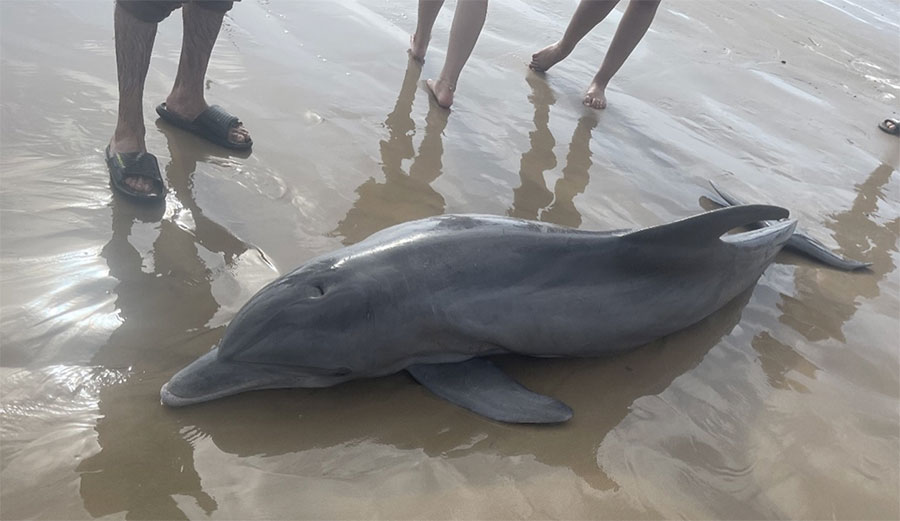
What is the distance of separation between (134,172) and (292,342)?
170 cm

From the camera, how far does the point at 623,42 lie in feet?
22.5

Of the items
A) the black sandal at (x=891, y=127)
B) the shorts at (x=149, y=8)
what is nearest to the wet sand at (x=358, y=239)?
→ the black sandal at (x=891, y=127)

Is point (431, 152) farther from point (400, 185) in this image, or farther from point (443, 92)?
point (443, 92)

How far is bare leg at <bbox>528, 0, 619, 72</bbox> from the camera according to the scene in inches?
279

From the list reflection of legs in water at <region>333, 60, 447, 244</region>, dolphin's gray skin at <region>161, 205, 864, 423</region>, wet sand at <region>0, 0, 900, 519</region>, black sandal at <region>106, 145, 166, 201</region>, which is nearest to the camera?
wet sand at <region>0, 0, 900, 519</region>

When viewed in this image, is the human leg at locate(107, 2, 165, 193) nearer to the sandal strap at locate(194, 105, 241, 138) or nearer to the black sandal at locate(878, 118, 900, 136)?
the sandal strap at locate(194, 105, 241, 138)

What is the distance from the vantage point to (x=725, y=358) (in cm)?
383

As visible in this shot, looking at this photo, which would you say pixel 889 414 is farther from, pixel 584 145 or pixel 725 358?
pixel 584 145

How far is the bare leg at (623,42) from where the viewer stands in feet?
22.2

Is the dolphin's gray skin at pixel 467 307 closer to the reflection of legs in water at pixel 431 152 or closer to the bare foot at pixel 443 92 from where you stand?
the reflection of legs in water at pixel 431 152

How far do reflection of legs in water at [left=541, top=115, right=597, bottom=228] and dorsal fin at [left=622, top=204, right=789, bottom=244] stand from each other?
1253 millimetres

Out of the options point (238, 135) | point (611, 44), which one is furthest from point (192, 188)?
point (611, 44)

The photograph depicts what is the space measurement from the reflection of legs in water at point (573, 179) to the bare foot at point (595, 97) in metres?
0.25

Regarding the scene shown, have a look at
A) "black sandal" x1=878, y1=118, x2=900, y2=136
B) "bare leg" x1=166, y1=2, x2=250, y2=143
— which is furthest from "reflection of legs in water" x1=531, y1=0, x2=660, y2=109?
"bare leg" x1=166, y1=2, x2=250, y2=143
